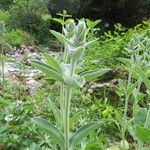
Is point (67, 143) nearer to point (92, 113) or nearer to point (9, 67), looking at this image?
point (92, 113)

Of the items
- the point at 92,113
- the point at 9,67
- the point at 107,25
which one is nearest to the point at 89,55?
the point at 9,67

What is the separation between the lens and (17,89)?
5.14m

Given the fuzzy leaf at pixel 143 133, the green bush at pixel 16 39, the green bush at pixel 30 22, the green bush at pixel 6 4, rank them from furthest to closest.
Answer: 1. the green bush at pixel 6 4
2. the green bush at pixel 30 22
3. the green bush at pixel 16 39
4. the fuzzy leaf at pixel 143 133

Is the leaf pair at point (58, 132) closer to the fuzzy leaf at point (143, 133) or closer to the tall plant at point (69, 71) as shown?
the tall plant at point (69, 71)

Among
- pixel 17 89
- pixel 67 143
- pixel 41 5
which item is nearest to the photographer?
pixel 67 143

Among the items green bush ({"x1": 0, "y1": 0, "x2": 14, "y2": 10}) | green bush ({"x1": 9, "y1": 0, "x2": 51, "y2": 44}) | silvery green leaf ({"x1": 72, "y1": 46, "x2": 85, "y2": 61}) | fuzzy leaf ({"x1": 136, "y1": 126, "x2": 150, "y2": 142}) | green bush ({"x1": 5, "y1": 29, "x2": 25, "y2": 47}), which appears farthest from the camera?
green bush ({"x1": 0, "y1": 0, "x2": 14, "y2": 10})

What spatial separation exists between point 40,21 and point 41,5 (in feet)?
5.26

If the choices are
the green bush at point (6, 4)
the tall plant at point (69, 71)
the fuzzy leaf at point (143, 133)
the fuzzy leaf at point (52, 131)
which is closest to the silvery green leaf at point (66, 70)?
the tall plant at point (69, 71)

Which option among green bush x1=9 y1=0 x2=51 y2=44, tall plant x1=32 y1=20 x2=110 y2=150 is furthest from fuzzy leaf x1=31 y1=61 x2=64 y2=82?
green bush x1=9 y1=0 x2=51 y2=44

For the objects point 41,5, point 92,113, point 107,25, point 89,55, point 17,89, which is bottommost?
point 92,113

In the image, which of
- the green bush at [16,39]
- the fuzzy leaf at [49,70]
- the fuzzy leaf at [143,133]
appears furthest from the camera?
the green bush at [16,39]

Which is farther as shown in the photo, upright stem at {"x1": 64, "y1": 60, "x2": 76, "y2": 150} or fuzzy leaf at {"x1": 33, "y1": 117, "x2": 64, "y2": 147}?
fuzzy leaf at {"x1": 33, "y1": 117, "x2": 64, "y2": 147}

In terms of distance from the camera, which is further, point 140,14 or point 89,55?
point 140,14

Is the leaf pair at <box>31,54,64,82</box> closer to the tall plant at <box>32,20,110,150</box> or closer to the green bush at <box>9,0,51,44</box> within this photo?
the tall plant at <box>32,20,110,150</box>
